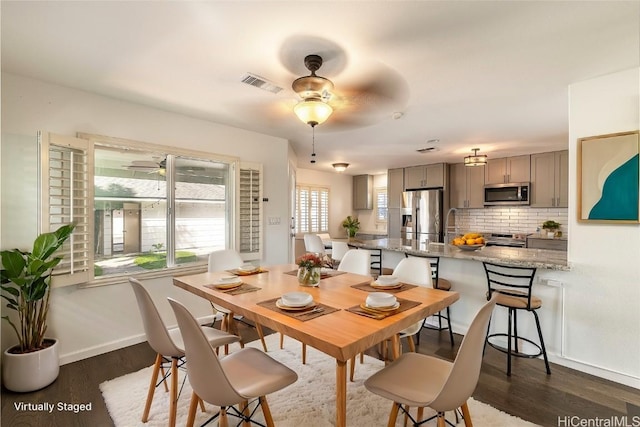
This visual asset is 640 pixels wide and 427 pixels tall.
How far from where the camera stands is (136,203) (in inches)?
126

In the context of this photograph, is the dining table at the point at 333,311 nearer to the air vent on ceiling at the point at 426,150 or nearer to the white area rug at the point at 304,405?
the white area rug at the point at 304,405

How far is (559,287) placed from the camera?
103 inches

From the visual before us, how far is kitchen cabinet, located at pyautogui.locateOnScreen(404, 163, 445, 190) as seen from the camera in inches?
244

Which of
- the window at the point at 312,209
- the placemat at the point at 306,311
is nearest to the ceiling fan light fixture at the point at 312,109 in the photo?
the placemat at the point at 306,311

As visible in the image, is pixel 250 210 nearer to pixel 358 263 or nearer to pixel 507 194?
pixel 358 263

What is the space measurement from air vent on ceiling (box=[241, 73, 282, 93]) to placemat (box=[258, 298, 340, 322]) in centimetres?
169

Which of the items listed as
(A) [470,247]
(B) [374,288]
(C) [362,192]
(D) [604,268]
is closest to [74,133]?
(B) [374,288]

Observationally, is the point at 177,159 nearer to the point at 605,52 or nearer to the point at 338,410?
the point at 338,410

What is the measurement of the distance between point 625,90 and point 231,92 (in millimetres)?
3069

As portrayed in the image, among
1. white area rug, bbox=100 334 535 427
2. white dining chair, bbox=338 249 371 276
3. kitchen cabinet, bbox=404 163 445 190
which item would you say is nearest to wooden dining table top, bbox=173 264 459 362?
white dining chair, bbox=338 249 371 276

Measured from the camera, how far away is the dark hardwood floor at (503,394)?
1933mm

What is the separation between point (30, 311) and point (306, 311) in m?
2.24

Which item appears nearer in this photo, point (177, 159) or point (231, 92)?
point (231, 92)

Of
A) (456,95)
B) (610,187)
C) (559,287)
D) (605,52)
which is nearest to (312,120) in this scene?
(456,95)
